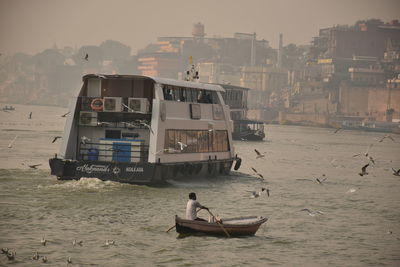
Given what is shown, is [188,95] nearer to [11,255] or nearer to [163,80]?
[163,80]

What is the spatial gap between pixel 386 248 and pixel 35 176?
18.8 meters

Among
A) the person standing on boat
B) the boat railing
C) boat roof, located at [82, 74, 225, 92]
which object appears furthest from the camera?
the boat railing

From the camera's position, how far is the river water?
84.7ft

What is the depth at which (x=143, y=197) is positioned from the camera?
3556 centimetres

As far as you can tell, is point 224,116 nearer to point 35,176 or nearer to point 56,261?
point 35,176

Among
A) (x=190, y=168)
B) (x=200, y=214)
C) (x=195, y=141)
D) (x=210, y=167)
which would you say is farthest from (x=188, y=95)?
(x=200, y=214)

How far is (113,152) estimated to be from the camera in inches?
1491

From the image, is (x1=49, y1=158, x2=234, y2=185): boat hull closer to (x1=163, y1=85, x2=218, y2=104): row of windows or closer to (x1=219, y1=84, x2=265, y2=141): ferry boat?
(x1=163, y1=85, x2=218, y2=104): row of windows

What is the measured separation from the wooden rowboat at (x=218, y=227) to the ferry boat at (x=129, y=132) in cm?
829

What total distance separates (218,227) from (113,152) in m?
11.4

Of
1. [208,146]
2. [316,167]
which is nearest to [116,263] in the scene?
[208,146]

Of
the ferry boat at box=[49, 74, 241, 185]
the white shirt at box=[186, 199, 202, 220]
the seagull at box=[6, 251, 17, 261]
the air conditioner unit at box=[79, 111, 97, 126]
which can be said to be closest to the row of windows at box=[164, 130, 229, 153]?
the ferry boat at box=[49, 74, 241, 185]

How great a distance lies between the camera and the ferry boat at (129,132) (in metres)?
36.0

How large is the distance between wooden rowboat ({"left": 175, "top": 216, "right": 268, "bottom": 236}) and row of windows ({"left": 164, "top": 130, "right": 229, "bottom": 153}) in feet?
30.2
